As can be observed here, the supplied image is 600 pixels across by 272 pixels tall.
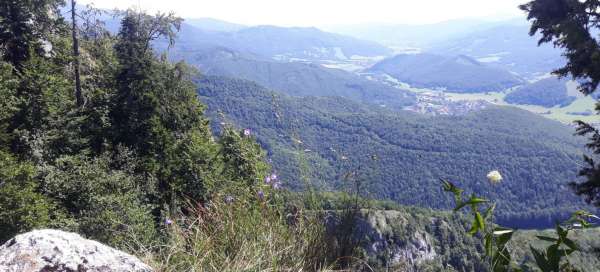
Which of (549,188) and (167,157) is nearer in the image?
(167,157)

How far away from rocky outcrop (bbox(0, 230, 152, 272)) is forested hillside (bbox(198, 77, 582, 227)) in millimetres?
67190

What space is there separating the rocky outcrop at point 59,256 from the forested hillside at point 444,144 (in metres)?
67.2

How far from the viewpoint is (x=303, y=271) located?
2027 millimetres

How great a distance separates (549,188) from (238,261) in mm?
114926

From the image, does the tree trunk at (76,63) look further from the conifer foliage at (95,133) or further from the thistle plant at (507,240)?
the thistle plant at (507,240)

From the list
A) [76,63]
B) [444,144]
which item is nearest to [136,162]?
[76,63]

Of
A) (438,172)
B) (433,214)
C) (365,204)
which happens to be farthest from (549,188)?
(365,204)

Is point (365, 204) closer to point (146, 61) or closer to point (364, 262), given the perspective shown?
point (364, 262)

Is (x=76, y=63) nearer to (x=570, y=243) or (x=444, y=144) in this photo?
(x=570, y=243)

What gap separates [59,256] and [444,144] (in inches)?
4802

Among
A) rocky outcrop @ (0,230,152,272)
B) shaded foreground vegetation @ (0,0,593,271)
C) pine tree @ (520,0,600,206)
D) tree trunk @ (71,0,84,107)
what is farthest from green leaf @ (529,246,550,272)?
tree trunk @ (71,0,84,107)

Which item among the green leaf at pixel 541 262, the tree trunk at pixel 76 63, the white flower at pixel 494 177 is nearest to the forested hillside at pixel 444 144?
the tree trunk at pixel 76 63

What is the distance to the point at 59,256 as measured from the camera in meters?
1.67

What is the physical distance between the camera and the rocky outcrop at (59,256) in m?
1.63
